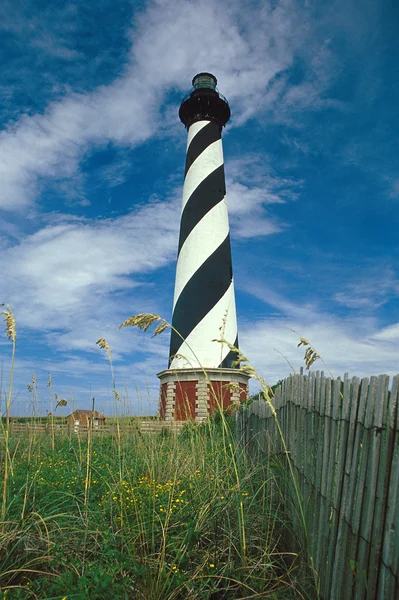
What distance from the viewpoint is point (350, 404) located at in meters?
2.39

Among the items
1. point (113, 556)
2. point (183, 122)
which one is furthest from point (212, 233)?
point (113, 556)

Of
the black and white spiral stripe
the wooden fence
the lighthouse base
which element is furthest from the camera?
the black and white spiral stripe

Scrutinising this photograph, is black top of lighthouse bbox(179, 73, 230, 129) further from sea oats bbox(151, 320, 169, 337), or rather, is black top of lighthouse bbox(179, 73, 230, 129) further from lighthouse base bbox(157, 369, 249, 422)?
sea oats bbox(151, 320, 169, 337)

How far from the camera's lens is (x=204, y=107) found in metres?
20.0

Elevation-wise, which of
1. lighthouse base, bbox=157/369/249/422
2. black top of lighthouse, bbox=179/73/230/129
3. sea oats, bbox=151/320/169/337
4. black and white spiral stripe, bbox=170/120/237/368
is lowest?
lighthouse base, bbox=157/369/249/422

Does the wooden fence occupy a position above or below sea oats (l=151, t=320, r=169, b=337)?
below

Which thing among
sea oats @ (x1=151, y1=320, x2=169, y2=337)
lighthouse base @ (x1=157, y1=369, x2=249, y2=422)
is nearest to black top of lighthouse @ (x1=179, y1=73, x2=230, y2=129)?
lighthouse base @ (x1=157, y1=369, x2=249, y2=422)

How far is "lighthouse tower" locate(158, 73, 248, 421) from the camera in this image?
16.8m

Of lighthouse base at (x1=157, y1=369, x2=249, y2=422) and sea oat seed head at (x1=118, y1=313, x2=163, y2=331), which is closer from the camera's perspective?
sea oat seed head at (x1=118, y1=313, x2=163, y2=331)

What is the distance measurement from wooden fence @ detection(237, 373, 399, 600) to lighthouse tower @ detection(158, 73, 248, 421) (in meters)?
12.7

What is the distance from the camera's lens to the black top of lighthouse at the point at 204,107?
20.0 meters

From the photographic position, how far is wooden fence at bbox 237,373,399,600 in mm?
1978

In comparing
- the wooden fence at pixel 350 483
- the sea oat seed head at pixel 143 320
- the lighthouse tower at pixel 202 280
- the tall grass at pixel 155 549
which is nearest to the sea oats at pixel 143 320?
the sea oat seed head at pixel 143 320

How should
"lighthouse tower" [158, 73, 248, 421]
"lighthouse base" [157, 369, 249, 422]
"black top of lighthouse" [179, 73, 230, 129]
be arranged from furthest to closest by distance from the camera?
"black top of lighthouse" [179, 73, 230, 129] → "lighthouse tower" [158, 73, 248, 421] → "lighthouse base" [157, 369, 249, 422]
